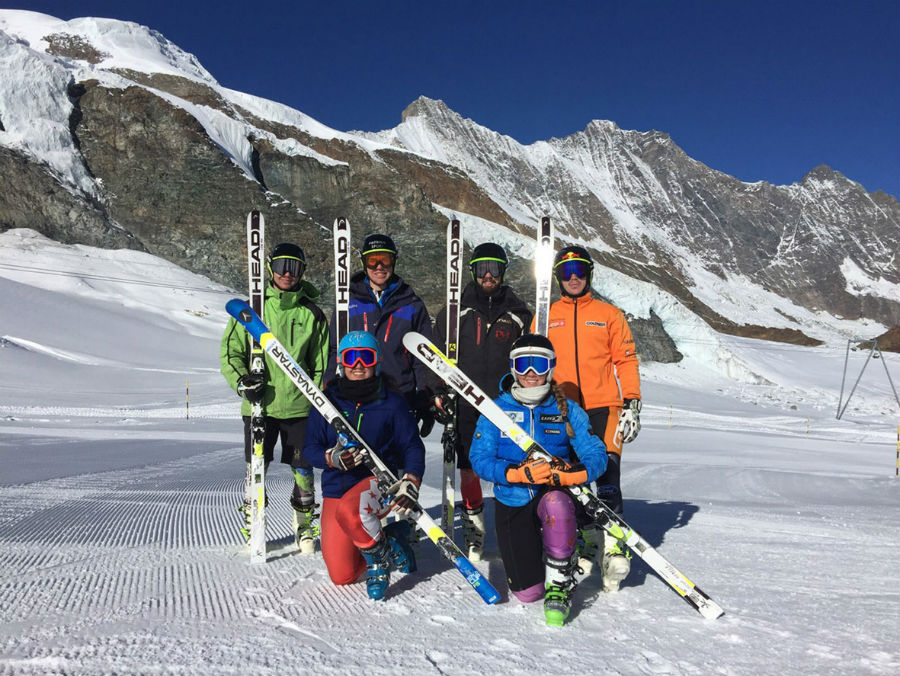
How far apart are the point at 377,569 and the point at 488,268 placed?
1.90m

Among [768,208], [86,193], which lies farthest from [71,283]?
[768,208]

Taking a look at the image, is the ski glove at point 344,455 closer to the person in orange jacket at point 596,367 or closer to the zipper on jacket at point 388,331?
the zipper on jacket at point 388,331

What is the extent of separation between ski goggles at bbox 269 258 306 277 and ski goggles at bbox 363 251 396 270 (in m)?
0.45

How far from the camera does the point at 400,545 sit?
3.23 meters

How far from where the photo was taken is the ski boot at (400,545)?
127 inches

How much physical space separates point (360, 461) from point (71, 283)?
3213 centimetres

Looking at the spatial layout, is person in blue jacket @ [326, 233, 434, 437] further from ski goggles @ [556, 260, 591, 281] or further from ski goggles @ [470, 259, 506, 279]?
ski goggles @ [556, 260, 591, 281]

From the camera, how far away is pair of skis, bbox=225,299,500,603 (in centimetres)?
285

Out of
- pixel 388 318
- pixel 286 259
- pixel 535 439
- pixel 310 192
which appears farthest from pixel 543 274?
pixel 310 192

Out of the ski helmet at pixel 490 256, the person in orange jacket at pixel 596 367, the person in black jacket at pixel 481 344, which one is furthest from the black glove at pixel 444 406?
the ski helmet at pixel 490 256

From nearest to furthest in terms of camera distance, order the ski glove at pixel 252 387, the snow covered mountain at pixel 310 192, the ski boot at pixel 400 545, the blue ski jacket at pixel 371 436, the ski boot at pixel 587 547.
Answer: the blue ski jacket at pixel 371 436 < the ski boot at pixel 400 545 < the ski boot at pixel 587 547 < the ski glove at pixel 252 387 < the snow covered mountain at pixel 310 192

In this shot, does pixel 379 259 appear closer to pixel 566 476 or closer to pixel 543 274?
pixel 543 274

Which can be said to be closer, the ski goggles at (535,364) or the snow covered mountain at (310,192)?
the ski goggles at (535,364)

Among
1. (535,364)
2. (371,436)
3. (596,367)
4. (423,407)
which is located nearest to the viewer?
(535,364)
